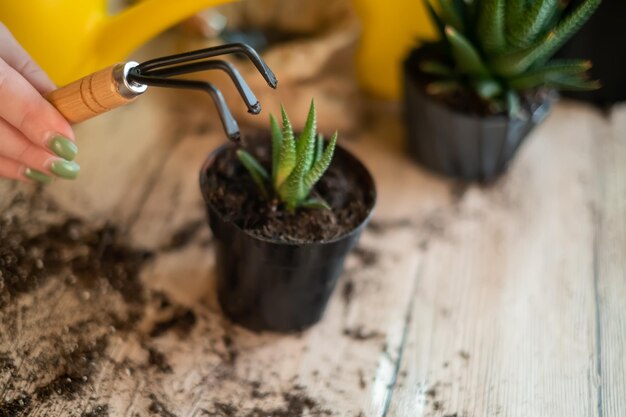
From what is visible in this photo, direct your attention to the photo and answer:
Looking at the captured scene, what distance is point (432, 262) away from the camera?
2.32 feet

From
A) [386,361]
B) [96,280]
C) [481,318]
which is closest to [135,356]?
[96,280]

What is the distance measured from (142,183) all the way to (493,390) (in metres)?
0.41

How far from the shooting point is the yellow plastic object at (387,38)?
792 mm

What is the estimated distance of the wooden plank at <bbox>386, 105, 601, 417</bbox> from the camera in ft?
1.96

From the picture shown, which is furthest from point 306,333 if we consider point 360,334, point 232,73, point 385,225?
point 232,73

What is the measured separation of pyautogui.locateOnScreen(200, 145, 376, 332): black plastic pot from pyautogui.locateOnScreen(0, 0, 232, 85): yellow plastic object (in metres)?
0.14

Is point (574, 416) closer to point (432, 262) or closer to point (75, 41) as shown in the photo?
point (432, 262)

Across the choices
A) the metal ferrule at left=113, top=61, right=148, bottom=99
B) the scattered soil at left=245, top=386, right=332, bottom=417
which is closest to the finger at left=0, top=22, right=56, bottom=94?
the metal ferrule at left=113, top=61, right=148, bottom=99

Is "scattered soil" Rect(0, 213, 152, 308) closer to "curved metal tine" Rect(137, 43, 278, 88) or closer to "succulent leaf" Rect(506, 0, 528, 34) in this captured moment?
"curved metal tine" Rect(137, 43, 278, 88)

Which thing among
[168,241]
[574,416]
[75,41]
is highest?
[75,41]

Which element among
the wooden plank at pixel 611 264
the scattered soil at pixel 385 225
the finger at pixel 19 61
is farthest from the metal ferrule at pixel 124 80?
the wooden plank at pixel 611 264

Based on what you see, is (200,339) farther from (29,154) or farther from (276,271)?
(29,154)

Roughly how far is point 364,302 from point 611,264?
0.85ft

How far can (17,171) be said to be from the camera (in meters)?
0.57
